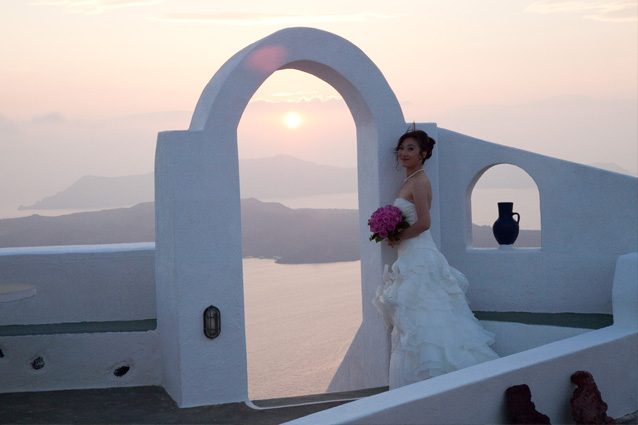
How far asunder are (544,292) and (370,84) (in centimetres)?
290

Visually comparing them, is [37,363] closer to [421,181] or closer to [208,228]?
[208,228]

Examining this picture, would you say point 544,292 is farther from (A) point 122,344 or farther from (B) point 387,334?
(A) point 122,344

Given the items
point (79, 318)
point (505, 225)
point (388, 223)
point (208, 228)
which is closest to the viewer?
point (208, 228)

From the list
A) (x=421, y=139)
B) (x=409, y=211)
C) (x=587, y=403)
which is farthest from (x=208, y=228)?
(x=587, y=403)

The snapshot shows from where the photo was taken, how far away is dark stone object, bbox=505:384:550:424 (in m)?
4.43

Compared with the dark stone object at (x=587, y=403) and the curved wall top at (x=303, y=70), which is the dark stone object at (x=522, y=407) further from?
the curved wall top at (x=303, y=70)

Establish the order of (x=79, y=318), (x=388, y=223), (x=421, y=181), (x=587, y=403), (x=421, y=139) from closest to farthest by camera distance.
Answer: (x=587, y=403)
(x=388, y=223)
(x=421, y=181)
(x=421, y=139)
(x=79, y=318)

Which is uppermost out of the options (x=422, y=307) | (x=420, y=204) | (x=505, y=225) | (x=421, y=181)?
(x=421, y=181)

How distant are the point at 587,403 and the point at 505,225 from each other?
299 cm

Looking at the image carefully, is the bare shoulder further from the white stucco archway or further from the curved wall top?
the white stucco archway

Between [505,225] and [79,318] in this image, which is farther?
[505,225]

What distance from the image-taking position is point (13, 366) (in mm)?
6504

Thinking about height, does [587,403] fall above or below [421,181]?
below

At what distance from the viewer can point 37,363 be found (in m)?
6.54
